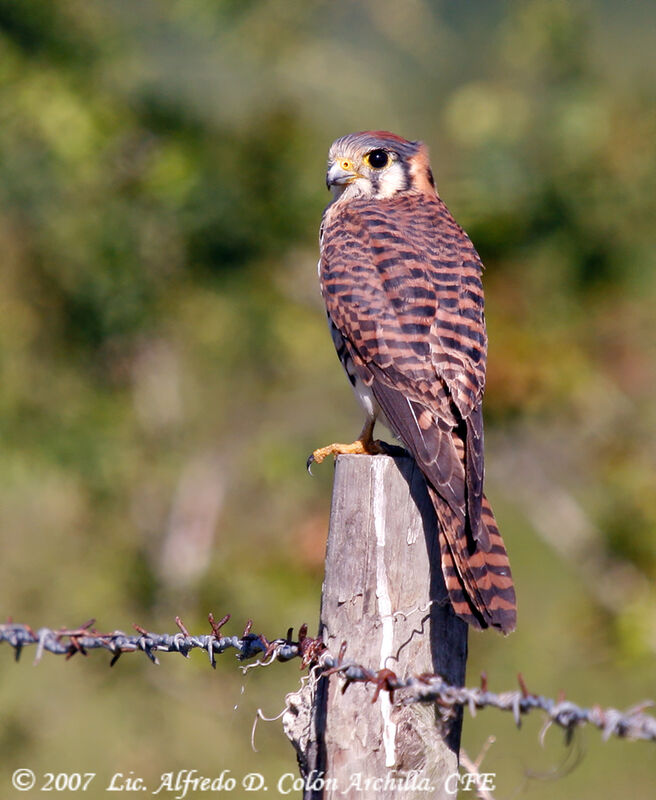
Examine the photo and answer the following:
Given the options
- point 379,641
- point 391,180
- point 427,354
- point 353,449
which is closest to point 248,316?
point 391,180

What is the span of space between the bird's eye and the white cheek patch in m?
0.03

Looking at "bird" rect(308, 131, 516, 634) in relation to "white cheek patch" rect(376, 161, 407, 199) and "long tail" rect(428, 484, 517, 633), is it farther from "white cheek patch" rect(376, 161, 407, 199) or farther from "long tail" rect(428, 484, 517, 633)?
"white cheek patch" rect(376, 161, 407, 199)

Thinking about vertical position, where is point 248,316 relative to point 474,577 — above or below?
above

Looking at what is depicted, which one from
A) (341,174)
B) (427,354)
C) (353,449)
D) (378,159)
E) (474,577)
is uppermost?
(378,159)

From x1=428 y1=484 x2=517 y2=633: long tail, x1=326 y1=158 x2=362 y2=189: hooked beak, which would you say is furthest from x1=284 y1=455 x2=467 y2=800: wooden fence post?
x1=326 y1=158 x2=362 y2=189: hooked beak

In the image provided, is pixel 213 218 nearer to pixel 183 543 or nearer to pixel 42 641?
pixel 183 543

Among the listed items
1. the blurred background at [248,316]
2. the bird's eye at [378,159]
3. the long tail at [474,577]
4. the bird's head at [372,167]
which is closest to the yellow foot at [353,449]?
the long tail at [474,577]

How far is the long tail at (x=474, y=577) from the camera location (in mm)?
2160

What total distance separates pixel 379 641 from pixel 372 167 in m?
2.33

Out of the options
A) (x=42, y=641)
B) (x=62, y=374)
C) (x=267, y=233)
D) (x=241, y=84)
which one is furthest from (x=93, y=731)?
(x=42, y=641)

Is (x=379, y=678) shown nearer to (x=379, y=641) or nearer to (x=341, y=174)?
(x=379, y=641)

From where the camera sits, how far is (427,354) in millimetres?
2955

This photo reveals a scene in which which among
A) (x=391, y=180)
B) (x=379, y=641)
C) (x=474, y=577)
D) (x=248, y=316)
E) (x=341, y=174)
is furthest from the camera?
(x=248, y=316)

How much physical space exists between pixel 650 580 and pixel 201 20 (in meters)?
3.32
